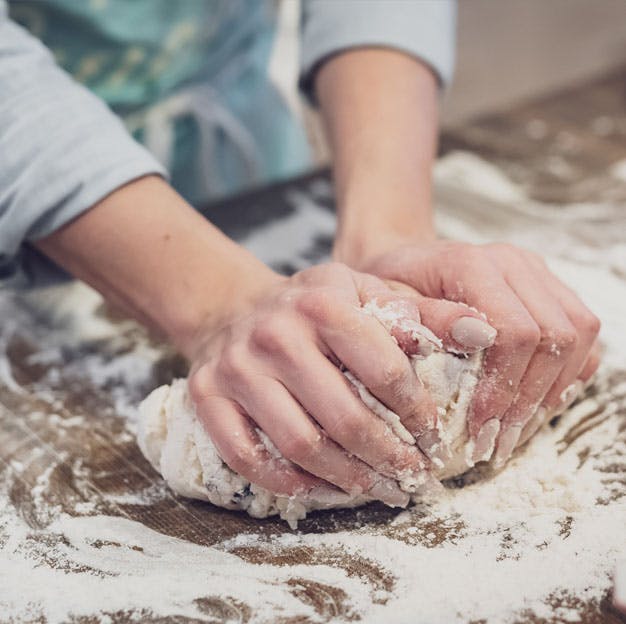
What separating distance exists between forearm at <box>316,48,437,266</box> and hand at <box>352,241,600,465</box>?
0.14 m

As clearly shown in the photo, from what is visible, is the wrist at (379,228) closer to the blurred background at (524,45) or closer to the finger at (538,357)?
the finger at (538,357)

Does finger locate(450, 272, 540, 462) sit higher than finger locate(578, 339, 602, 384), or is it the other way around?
finger locate(450, 272, 540, 462)

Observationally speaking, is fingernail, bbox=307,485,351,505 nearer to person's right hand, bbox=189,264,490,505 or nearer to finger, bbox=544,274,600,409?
person's right hand, bbox=189,264,490,505

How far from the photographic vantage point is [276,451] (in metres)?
0.67

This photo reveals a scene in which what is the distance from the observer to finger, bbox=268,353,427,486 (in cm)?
64

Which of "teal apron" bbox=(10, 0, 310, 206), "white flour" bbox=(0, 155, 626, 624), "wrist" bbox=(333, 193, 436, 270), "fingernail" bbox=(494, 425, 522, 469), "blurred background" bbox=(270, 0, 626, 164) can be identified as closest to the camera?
"white flour" bbox=(0, 155, 626, 624)

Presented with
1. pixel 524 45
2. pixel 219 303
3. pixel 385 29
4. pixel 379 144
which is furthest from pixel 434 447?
pixel 524 45

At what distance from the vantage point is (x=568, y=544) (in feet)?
2.14

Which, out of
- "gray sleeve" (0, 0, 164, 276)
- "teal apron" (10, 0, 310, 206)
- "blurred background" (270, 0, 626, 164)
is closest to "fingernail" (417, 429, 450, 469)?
"gray sleeve" (0, 0, 164, 276)

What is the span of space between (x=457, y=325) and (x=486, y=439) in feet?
0.37

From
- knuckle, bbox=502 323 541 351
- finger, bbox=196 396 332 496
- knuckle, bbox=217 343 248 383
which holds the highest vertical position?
knuckle, bbox=502 323 541 351

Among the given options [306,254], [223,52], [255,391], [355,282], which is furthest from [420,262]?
[223,52]

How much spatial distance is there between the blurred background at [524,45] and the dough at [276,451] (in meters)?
1.96

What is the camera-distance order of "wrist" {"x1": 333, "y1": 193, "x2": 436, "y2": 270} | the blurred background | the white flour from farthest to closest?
1. the blurred background
2. "wrist" {"x1": 333, "y1": 193, "x2": 436, "y2": 270}
3. the white flour
